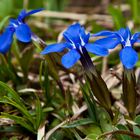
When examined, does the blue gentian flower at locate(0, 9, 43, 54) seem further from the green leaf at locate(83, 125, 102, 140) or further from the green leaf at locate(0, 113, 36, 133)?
the green leaf at locate(83, 125, 102, 140)

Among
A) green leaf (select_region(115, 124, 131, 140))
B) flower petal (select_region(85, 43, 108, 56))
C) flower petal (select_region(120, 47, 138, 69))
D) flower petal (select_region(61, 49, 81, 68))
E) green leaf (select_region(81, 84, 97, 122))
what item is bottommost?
green leaf (select_region(115, 124, 131, 140))

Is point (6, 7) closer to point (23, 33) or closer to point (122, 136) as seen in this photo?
point (23, 33)

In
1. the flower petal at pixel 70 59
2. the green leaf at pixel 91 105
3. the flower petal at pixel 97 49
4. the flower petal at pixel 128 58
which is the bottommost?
the green leaf at pixel 91 105

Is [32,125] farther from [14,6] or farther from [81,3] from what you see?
[81,3]

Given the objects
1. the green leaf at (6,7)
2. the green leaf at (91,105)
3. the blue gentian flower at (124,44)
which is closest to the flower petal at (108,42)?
the blue gentian flower at (124,44)

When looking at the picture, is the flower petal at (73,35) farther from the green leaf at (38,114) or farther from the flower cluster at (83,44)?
the green leaf at (38,114)

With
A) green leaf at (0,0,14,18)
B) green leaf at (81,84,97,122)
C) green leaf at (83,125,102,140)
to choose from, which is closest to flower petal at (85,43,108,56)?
green leaf at (81,84,97,122)

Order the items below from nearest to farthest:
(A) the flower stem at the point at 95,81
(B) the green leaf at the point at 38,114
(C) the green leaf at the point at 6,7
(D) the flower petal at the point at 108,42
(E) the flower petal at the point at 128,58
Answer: (E) the flower petal at the point at 128,58 → (D) the flower petal at the point at 108,42 → (A) the flower stem at the point at 95,81 → (B) the green leaf at the point at 38,114 → (C) the green leaf at the point at 6,7
